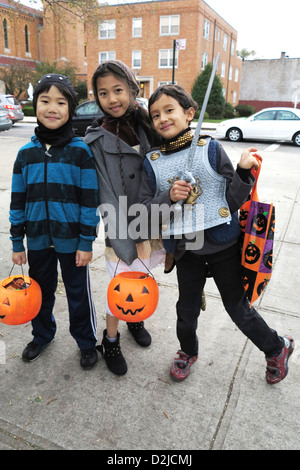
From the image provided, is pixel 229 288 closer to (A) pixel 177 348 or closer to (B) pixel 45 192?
(A) pixel 177 348

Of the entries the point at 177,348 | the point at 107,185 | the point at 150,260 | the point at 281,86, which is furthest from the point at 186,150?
the point at 281,86

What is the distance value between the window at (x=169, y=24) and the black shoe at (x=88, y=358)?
32202 mm

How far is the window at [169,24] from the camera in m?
29.3

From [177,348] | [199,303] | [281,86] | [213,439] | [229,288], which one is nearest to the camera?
[213,439]

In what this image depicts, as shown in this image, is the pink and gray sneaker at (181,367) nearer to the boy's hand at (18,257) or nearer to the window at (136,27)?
the boy's hand at (18,257)

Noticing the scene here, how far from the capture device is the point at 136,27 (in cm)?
3050

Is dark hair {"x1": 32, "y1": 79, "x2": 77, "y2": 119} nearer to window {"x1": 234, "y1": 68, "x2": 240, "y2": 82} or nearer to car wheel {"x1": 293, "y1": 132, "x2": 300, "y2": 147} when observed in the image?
car wheel {"x1": 293, "y1": 132, "x2": 300, "y2": 147}

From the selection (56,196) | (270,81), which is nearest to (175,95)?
(56,196)

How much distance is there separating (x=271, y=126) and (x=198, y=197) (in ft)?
42.2

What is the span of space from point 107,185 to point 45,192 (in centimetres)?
35

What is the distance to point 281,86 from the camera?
1640 inches

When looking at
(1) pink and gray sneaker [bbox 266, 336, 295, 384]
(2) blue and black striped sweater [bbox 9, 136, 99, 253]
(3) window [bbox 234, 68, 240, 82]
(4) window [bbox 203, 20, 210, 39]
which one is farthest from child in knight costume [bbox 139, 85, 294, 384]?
(3) window [bbox 234, 68, 240, 82]
